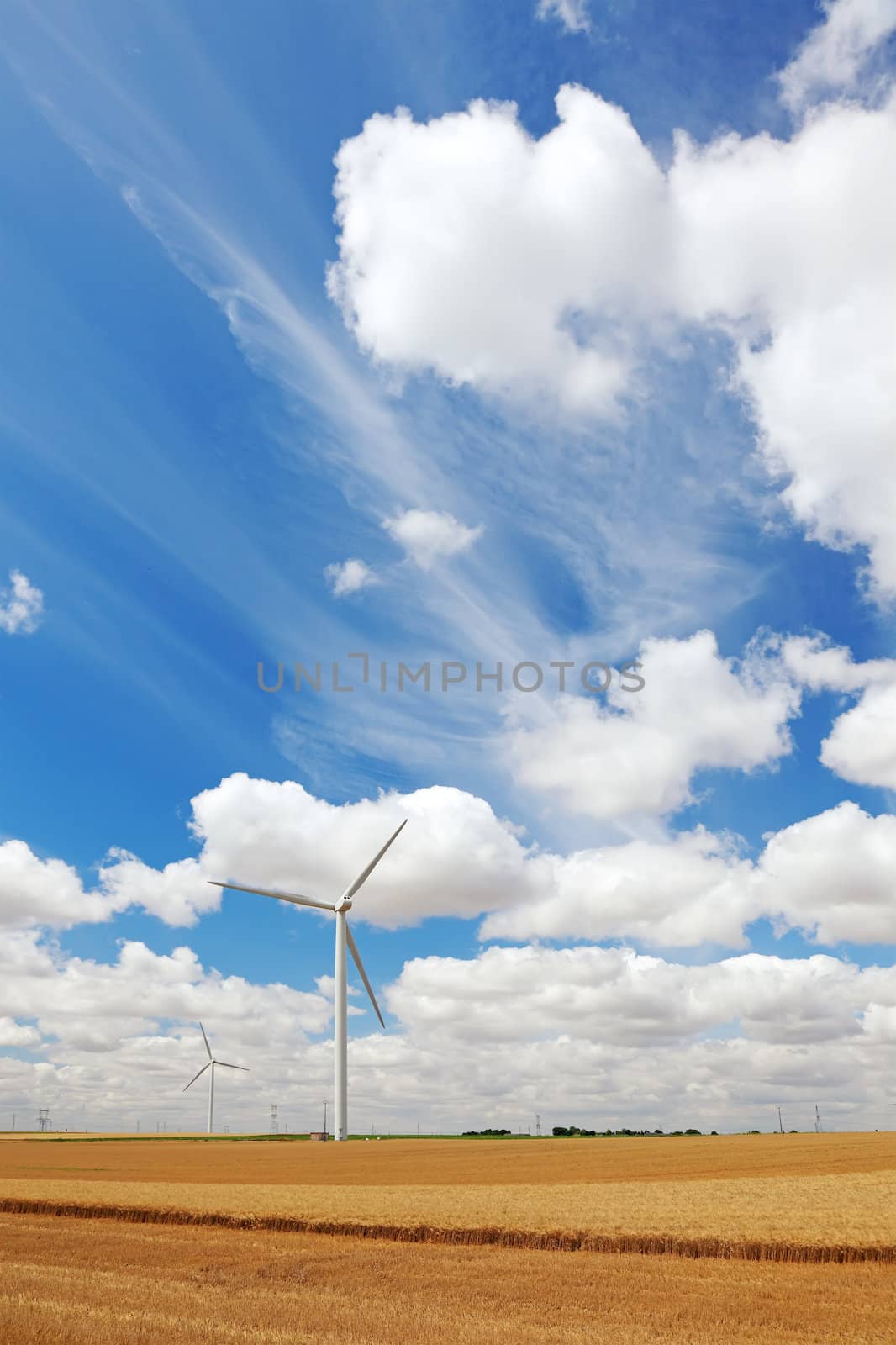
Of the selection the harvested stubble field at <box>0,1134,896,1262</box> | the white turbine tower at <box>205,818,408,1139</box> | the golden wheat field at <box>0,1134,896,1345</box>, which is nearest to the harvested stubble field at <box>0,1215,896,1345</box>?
the golden wheat field at <box>0,1134,896,1345</box>

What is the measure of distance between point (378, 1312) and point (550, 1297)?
4.96 m

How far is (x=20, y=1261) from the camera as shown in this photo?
105 ft

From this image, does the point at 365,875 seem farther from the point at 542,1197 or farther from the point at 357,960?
the point at 542,1197

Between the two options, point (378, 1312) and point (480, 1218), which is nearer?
point (378, 1312)

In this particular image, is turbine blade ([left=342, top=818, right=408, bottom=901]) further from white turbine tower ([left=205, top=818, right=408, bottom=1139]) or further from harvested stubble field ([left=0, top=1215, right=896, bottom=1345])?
harvested stubble field ([left=0, top=1215, right=896, bottom=1345])

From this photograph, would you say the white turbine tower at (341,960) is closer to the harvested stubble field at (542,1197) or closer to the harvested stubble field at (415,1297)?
the harvested stubble field at (542,1197)

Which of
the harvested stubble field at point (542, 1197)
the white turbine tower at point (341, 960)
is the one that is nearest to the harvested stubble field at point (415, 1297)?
the harvested stubble field at point (542, 1197)

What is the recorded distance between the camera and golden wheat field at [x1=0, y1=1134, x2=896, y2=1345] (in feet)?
72.8

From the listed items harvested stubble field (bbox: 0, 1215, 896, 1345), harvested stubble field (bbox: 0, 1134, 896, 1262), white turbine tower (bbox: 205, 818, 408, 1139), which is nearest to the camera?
harvested stubble field (bbox: 0, 1215, 896, 1345)

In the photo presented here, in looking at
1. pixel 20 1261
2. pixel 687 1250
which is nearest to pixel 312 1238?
pixel 20 1261

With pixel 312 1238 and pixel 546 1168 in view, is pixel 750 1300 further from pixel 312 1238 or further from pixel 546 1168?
pixel 546 1168

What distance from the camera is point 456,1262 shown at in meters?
31.3

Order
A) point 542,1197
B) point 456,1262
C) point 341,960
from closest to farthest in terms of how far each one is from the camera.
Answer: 1. point 456,1262
2. point 542,1197
3. point 341,960

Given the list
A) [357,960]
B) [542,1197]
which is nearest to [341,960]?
[357,960]
